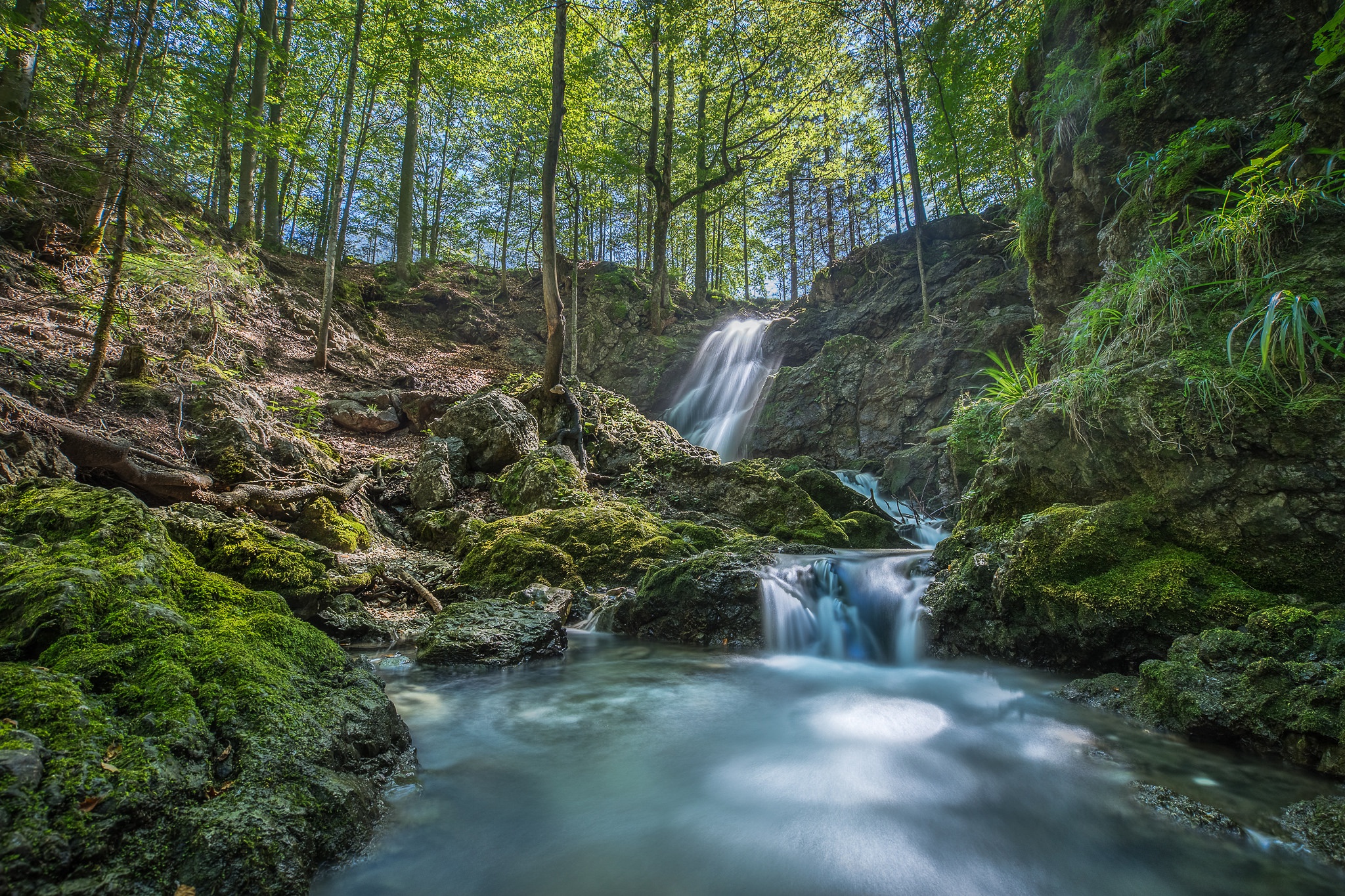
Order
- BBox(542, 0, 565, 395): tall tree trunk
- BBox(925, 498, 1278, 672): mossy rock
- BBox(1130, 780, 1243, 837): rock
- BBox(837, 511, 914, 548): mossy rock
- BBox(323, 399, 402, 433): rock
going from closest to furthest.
Result: BBox(1130, 780, 1243, 837): rock, BBox(925, 498, 1278, 672): mossy rock, BBox(837, 511, 914, 548): mossy rock, BBox(323, 399, 402, 433): rock, BBox(542, 0, 565, 395): tall tree trunk

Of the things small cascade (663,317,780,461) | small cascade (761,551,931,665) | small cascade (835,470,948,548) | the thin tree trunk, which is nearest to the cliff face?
small cascade (835,470,948,548)

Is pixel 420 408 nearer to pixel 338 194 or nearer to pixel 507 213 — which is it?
pixel 338 194

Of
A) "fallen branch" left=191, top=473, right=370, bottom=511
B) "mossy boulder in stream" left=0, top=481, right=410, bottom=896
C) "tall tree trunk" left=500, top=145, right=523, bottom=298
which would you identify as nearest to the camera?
"mossy boulder in stream" left=0, top=481, right=410, bottom=896

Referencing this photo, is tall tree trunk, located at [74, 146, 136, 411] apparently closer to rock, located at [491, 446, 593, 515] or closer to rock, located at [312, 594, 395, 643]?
rock, located at [312, 594, 395, 643]

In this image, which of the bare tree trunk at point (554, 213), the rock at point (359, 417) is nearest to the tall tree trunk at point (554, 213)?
the bare tree trunk at point (554, 213)

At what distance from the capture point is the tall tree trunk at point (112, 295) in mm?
4980

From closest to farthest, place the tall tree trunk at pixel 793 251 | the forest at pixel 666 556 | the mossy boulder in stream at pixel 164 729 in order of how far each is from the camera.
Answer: the mossy boulder in stream at pixel 164 729 < the forest at pixel 666 556 < the tall tree trunk at pixel 793 251

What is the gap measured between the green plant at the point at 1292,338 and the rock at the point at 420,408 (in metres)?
10.6

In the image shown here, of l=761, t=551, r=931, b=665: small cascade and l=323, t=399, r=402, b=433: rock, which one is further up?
l=323, t=399, r=402, b=433: rock

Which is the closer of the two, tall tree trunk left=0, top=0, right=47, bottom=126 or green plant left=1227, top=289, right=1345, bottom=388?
green plant left=1227, top=289, right=1345, bottom=388

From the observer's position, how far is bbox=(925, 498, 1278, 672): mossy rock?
3547mm

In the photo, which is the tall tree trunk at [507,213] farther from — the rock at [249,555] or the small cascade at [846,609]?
the small cascade at [846,609]

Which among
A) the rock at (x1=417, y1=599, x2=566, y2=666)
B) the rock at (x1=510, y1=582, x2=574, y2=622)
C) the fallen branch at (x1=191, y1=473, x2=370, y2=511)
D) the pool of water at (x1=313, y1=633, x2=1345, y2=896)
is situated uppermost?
the fallen branch at (x1=191, y1=473, x2=370, y2=511)

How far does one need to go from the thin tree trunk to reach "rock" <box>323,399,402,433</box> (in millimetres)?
11816
